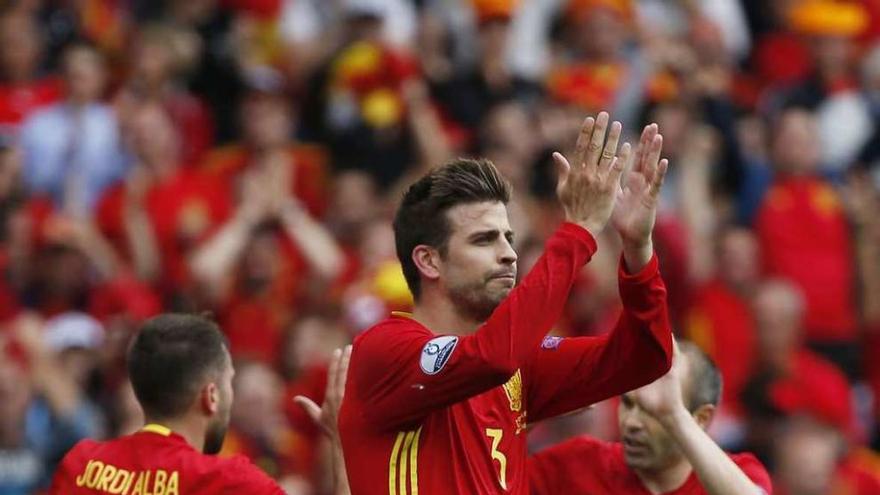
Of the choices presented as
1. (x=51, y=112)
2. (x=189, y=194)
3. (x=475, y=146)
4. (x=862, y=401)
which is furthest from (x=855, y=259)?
(x=51, y=112)

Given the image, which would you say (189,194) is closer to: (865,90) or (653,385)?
(865,90)

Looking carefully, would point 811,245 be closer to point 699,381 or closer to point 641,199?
point 699,381

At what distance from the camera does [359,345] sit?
6.21 m

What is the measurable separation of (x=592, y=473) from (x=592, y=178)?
60.1 inches

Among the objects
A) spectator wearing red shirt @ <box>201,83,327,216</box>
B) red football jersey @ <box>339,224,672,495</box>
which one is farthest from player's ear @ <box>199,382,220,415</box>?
spectator wearing red shirt @ <box>201,83,327,216</box>

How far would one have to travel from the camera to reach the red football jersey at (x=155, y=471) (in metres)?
6.53

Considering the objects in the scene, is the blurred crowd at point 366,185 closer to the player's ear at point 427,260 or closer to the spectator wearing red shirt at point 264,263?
the spectator wearing red shirt at point 264,263

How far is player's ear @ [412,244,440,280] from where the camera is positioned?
6219 mm

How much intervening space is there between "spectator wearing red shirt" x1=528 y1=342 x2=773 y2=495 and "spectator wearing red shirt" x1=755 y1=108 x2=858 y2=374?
5197 millimetres

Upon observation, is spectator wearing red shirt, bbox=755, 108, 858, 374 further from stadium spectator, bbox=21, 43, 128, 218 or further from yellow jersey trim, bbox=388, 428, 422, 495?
yellow jersey trim, bbox=388, 428, 422, 495

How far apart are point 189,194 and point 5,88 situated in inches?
55.0

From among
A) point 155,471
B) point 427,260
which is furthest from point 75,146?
point 427,260

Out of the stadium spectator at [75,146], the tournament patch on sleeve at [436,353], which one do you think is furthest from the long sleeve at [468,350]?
the stadium spectator at [75,146]

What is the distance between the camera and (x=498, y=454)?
624 centimetres
